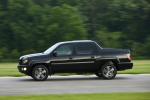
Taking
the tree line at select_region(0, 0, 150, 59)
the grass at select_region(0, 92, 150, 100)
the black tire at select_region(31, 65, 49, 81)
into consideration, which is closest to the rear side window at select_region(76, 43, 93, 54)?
the black tire at select_region(31, 65, 49, 81)

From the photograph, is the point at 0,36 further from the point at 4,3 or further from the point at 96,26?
the point at 96,26

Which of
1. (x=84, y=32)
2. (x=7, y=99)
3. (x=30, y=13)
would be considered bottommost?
(x=7, y=99)

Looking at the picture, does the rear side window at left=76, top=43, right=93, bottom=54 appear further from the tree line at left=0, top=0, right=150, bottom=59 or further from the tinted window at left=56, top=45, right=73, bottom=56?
the tree line at left=0, top=0, right=150, bottom=59

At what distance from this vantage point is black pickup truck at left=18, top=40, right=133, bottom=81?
57.6ft

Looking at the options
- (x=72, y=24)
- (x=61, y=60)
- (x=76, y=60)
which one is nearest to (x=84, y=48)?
(x=76, y=60)

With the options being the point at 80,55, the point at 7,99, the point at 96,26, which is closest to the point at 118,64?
the point at 80,55

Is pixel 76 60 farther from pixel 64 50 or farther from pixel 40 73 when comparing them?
pixel 40 73

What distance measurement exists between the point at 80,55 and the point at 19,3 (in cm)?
5521

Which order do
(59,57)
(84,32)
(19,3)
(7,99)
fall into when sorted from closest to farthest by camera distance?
(7,99) < (59,57) < (84,32) < (19,3)

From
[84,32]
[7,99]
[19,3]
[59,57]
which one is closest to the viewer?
[7,99]

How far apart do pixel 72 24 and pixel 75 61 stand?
48876 millimetres

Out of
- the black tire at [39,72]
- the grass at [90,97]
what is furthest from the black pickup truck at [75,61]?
the grass at [90,97]

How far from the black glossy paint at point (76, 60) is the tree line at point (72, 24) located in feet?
137

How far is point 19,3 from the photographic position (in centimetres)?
7156
